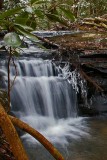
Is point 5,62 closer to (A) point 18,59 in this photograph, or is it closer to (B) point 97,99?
(A) point 18,59

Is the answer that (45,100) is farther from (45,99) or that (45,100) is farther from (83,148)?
(83,148)

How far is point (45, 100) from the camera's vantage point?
7.25m

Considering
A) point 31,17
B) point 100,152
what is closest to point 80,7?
point 100,152

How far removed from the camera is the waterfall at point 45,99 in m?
6.61

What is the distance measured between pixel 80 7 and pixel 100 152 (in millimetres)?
15938

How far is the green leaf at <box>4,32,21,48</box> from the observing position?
1.48 metres

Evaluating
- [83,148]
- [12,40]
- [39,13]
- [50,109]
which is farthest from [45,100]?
[12,40]

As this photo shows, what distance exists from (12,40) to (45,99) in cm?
580

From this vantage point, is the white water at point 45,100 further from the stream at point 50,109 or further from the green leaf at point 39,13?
the green leaf at point 39,13

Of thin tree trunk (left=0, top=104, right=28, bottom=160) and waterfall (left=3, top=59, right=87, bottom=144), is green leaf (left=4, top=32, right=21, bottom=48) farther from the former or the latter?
waterfall (left=3, top=59, right=87, bottom=144)

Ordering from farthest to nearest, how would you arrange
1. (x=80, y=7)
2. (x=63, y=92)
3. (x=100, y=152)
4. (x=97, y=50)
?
(x=80, y=7)
(x=97, y=50)
(x=63, y=92)
(x=100, y=152)

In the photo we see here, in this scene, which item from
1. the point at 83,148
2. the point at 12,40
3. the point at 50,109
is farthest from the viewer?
the point at 50,109

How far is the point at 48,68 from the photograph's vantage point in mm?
7719

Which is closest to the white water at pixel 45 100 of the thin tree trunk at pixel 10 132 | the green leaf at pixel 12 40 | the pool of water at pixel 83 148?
the pool of water at pixel 83 148
